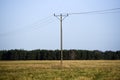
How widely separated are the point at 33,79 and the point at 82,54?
87611mm

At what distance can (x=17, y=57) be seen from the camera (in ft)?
330

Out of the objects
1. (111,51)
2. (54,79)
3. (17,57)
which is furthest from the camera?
(111,51)

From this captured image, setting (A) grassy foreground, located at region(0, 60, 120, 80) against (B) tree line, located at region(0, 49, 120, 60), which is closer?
(A) grassy foreground, located at region(0, 60, 120, 80)

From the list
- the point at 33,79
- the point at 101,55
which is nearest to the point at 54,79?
the point at 33,79

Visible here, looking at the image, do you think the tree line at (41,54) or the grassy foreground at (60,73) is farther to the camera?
the tree line at (41,54)

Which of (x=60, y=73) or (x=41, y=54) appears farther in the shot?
(x=41, y=54)

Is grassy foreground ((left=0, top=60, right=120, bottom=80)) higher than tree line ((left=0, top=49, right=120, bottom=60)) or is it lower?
lower

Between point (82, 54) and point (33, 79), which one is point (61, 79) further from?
point (82, 54)

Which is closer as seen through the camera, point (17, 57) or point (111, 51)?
point (17, 57)

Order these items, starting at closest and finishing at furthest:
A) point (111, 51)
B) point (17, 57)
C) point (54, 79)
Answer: point (54, 79) < point (17, 57) < point (111, 51)

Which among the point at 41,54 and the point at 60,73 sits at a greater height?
the point at 41,54

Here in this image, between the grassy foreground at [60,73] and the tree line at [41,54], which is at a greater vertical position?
the tree line at [41,54]

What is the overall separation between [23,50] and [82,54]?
3133 centimetres

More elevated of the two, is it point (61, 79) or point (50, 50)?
point (50, 50)
